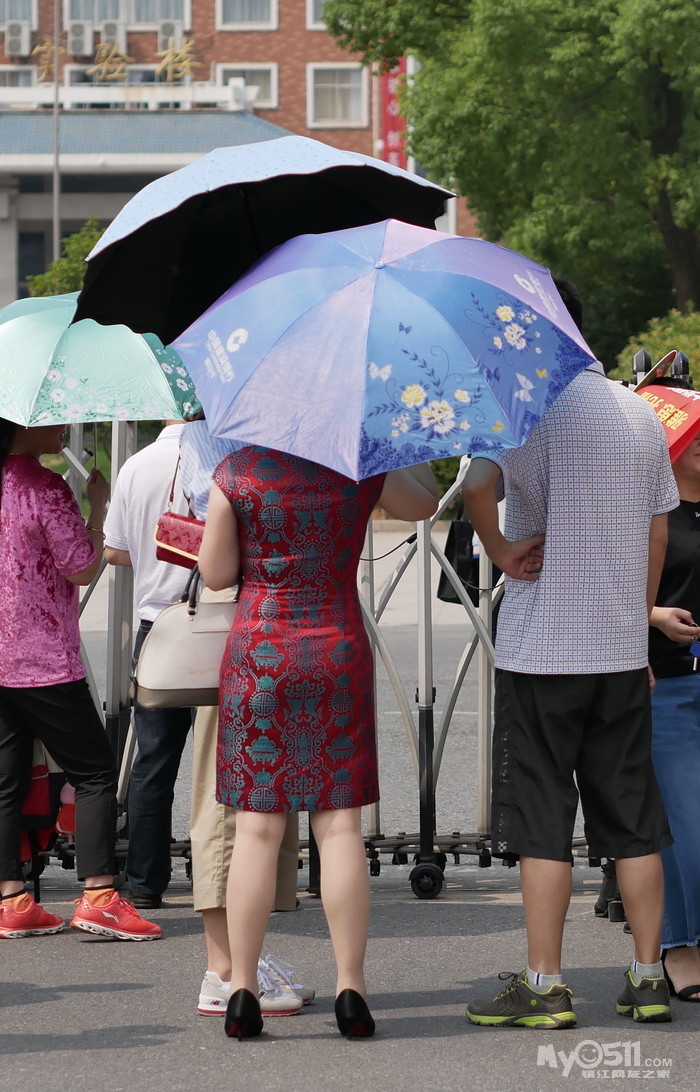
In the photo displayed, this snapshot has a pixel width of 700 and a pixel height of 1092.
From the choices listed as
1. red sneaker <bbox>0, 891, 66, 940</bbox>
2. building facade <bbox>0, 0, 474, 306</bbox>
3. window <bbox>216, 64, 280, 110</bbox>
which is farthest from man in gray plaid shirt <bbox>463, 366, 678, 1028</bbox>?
window <bbox>216, 64, 280, 110</bbox>

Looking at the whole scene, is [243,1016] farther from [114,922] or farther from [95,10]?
[95,10]

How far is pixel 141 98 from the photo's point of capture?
4656 centimetres

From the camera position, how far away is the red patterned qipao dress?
359cm

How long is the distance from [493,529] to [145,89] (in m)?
45.4

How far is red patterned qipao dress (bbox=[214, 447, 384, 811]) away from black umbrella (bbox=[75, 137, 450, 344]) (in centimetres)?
67

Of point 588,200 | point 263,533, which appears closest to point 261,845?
point 263,533

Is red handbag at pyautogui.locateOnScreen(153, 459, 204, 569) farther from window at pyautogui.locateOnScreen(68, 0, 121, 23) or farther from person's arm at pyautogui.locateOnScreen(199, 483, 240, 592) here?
window at pyautogui.locateOnScreen(68, 0, 121, 23)

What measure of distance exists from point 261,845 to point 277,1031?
0.50 meters

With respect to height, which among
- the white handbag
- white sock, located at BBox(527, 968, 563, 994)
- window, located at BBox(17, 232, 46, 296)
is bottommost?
window, located at BBox(17, 232, 46, 296)

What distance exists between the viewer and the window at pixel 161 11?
164 feet

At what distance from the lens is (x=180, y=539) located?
13.3 feet

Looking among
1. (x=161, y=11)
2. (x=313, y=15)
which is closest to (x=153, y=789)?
(x=313, y=15)

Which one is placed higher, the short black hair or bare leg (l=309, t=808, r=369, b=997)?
the short black hair

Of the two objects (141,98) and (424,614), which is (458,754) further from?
(141,98)
